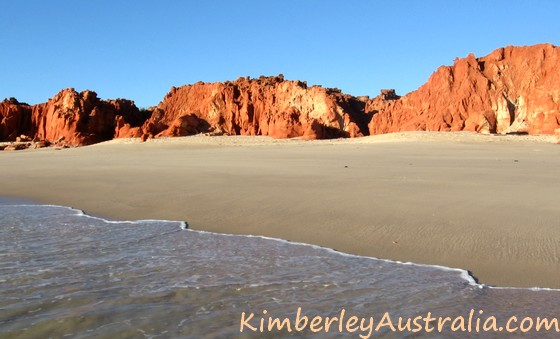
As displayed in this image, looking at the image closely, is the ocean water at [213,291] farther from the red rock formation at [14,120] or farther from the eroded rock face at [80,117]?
the red rock formation at [14,120]

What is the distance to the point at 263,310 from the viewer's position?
124 inches

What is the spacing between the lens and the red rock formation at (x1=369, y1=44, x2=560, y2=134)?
42.7 meters

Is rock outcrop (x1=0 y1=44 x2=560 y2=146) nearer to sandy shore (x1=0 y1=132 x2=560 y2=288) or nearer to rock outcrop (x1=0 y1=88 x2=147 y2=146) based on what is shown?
rock outcrop (x1=0 y1=88 x2=147 y2=146)

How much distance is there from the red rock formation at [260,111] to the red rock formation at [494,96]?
7.02 m

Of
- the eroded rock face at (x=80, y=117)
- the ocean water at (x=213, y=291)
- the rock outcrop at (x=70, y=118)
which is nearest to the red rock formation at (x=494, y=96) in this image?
the rock outcrop at (x=70, y=118)

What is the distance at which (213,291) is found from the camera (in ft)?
11.5

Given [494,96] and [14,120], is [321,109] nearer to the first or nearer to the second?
[494,96]

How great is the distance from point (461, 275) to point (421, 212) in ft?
8.60

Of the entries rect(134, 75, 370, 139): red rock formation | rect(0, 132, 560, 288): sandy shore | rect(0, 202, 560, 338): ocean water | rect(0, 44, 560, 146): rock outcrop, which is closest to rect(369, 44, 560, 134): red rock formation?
rect(0, 44, 560, 146): rock outcrop

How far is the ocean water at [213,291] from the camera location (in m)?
2.84

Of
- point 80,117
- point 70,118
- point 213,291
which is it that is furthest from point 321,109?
point 213,291

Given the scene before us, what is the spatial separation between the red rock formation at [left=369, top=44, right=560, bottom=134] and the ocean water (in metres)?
40.9

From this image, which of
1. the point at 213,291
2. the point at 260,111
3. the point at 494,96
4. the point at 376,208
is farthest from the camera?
the point at 260,111

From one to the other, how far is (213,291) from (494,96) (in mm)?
48170
